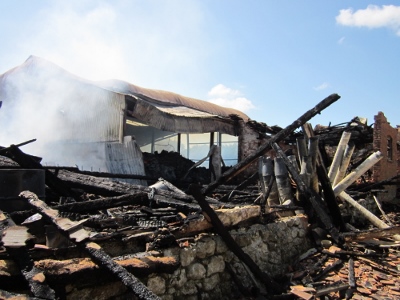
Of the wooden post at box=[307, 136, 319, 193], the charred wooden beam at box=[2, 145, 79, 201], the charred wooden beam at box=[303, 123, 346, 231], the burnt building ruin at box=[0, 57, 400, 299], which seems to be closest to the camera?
the burnt building ruin at box=[0, 57, 400, 299]

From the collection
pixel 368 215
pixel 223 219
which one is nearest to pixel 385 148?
pixel 368 215

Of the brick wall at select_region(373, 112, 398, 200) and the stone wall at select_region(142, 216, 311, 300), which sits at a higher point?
the brick wall at select_region(373, 112, 398, 200)

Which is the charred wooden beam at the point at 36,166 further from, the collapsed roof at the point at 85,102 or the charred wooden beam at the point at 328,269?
the collapsed roof at the point at 85,102

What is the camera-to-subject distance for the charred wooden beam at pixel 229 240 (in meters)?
4.19

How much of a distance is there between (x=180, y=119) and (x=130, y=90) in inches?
226

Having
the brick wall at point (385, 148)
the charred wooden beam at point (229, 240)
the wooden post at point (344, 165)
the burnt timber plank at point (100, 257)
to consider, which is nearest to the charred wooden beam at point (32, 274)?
the burnt timber plank at point (100, 257)

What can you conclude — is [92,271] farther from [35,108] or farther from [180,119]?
[35,108]

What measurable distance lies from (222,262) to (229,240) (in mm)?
301

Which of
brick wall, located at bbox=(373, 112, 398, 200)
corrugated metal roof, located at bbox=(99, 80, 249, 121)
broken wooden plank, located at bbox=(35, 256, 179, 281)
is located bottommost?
broken wooden plank, located at bbox=(35, 256, 179, 281)

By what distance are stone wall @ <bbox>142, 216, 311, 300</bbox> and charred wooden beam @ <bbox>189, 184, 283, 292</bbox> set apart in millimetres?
87

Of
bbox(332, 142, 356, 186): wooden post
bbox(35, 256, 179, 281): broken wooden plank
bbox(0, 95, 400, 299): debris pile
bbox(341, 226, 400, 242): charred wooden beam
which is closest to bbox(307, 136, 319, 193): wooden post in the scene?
bbox(0, 95, 400, 299): debris pile

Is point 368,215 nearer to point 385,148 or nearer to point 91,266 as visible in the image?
point 91,266

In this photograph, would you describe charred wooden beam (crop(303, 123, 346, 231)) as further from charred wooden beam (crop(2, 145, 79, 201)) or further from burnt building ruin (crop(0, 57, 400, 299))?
charred wooden beam (crop(2, 145, 79, 201))

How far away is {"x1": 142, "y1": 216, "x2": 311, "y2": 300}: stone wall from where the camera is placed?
12.2 feet
